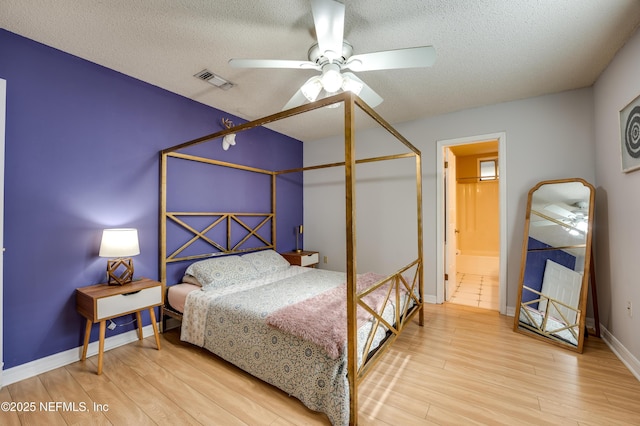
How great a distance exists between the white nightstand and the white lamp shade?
0.30m

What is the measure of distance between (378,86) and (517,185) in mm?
2006

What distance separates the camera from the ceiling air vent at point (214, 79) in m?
2.54

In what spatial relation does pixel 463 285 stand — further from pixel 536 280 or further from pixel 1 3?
pixel 1 3

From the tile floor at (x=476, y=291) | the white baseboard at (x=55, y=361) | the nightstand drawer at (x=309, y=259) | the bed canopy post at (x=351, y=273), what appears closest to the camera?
the bed canopy post at (x=351, y=273)

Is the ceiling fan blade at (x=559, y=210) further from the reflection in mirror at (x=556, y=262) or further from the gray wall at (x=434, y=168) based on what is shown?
the gray wall at (x=434, y=168)

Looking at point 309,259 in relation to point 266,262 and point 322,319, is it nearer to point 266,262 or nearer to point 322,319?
point 266,262

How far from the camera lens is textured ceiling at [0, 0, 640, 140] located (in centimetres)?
175

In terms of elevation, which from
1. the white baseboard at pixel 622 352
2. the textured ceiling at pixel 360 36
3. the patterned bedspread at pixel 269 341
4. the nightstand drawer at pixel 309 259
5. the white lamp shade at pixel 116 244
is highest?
the textured ceiling at pixel 360 36

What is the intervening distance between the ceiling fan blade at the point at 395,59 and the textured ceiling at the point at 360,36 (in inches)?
12.2

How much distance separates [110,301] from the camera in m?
2.12

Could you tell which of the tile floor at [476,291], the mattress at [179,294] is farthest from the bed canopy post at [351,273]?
the tile floor at [476,291]

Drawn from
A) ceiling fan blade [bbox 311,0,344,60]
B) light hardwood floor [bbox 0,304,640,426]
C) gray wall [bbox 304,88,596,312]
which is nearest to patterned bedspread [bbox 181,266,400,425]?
light hardwood floor [bbox 0,304,640,426]

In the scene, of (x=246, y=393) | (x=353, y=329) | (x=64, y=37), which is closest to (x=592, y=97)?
(x=353, y=329)

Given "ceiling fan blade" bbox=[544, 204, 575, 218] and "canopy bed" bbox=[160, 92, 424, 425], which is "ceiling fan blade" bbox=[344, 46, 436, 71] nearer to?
"canopy bed" bbox=[160, 92, 424, 425]
